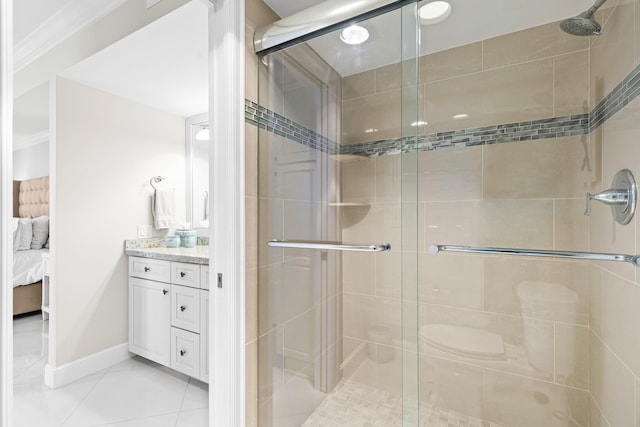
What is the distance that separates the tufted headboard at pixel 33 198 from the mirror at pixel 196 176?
180 cm

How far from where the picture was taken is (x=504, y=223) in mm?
1423

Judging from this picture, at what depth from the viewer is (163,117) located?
2945 millimetres

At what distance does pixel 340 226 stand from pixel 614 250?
0.99 metres

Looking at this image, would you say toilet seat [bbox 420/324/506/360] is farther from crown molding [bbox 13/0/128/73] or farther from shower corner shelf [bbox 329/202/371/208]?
crown molding [bbox 13/0/128/73]

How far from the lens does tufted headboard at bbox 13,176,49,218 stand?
355cm

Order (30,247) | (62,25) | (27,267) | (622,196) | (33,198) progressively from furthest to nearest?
(33,198) → (30,247) → (27,267) → (62,25) → (622,196)

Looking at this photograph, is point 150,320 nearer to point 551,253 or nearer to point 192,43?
point 192,43

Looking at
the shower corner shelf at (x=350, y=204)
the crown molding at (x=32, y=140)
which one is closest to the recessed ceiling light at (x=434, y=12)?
the shower corner shelf at (x=350, y=204)

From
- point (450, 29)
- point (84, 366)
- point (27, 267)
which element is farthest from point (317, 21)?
point (27, 267)

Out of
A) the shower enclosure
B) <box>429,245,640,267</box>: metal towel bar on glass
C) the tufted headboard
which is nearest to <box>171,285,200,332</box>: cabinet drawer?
the shower enclosure

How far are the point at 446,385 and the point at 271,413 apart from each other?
860 mm

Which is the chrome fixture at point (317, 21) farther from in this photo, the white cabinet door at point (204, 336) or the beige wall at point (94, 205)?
the beige wall at point (94, 205)

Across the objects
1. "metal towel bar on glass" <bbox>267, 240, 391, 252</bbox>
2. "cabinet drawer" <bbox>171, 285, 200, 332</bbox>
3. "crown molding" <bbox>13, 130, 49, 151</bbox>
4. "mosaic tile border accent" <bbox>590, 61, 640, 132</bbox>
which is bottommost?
"cabinet drawer" <bbox>171, 285, 200, 332</bbox>

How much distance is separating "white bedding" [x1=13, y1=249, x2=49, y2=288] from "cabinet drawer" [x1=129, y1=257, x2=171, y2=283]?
1.54 meters
